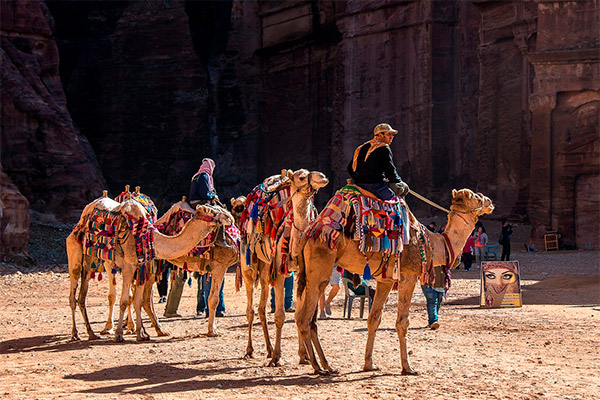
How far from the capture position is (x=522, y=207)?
36.5 metres

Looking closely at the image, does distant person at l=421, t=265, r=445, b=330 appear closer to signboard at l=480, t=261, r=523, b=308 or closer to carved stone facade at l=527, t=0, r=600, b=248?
signboard at l=480, t=261, r=523, b=308

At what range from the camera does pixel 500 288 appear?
56.4ft

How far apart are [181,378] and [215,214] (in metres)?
3.78

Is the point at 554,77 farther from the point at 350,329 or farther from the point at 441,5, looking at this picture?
the point at 350,329

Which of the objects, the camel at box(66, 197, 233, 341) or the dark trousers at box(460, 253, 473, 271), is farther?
the dark trousers at box(460, 253, 473, 271)

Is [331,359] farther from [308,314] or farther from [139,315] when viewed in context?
[139,315]

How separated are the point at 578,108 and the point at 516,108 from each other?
5.17 meters

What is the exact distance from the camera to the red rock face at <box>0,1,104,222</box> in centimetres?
3459

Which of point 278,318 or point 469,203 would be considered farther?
point 469,203

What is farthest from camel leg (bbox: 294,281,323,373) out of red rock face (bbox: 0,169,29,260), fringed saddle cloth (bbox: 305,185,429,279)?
red rock face (bbox: 0,169,29,260)

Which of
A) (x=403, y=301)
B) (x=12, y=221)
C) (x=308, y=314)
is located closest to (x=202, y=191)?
(x=308, y=314)

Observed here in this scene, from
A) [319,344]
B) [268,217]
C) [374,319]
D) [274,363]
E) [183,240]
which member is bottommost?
[274,363]

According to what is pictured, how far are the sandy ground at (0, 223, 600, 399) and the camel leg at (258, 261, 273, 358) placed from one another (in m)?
0.23

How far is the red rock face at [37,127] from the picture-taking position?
3459 centimetres
